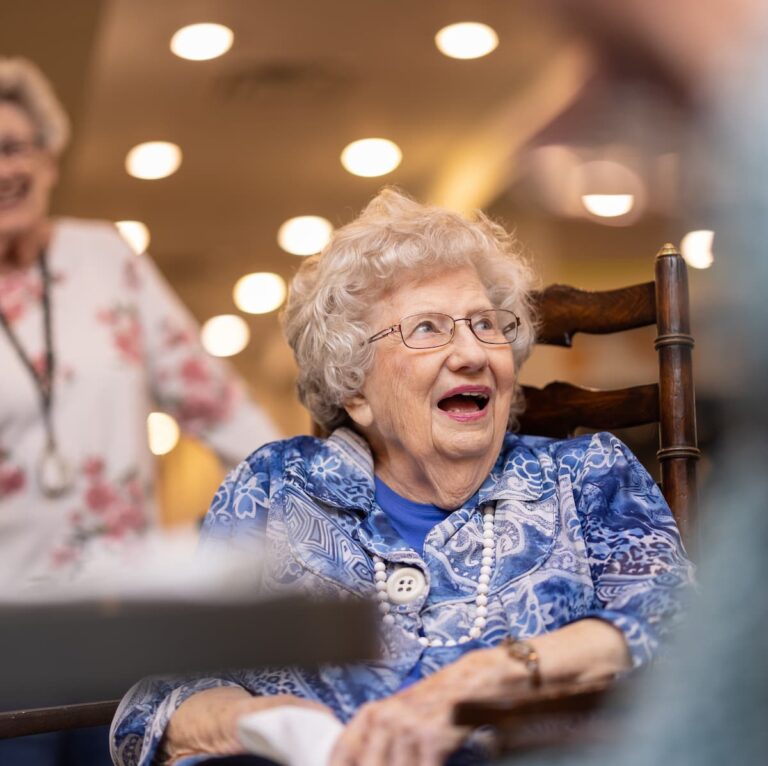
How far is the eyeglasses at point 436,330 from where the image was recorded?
153cm

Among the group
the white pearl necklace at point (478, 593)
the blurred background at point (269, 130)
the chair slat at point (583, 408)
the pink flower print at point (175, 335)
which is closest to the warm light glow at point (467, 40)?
the blurred background at point (269, 130)

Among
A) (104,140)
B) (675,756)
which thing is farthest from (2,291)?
(104,140)

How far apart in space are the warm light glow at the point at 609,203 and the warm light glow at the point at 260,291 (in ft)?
15.5

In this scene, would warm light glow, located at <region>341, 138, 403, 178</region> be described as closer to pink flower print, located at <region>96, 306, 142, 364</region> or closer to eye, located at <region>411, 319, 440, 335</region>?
pink flower print, located at <region>96, 306, 142, 364</region>

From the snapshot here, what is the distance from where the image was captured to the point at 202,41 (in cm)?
369

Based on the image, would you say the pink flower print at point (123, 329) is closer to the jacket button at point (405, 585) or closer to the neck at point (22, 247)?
the neck at point (22, 247)

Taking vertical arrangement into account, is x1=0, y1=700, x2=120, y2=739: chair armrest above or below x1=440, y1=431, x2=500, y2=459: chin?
below

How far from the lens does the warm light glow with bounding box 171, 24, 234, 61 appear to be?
3.62 metres

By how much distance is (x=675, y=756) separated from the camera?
2.39ft

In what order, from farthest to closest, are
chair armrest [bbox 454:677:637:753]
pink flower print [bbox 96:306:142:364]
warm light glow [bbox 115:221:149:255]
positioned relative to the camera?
warm light glow [bbox 115:221:149:255] → pink flower print [bbox 96:306:142:364] → chair armrest [bbox 454:677:637:753]

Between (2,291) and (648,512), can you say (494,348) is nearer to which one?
(648,512)

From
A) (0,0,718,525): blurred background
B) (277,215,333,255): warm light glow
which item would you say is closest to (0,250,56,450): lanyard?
(0,0,718,525): blurred background

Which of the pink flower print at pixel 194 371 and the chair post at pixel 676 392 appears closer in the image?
the chair post at pixel 676 392

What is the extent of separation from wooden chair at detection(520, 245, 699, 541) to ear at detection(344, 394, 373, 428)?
34cm
